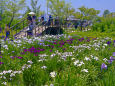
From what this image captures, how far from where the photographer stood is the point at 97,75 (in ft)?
11.0

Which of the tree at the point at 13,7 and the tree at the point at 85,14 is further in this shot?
the tree at the point at 85,14

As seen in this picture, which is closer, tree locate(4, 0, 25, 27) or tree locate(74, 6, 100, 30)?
Result: tree locate(4, 0, 25, 27)

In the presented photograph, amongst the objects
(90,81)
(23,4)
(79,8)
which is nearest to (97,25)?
(23,4)

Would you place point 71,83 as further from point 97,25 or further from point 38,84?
point 97,25

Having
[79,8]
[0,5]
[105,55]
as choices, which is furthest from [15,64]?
[79,8]

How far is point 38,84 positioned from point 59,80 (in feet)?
1.75

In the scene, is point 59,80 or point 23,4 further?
point 23,4

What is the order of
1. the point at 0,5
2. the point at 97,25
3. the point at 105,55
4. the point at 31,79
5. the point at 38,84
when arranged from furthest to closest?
the point at 0,5 → the point at 97,25 → the point at 105,55 → the point at 31,79 → the point at 38,84

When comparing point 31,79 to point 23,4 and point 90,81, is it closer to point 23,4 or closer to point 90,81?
point 90,81

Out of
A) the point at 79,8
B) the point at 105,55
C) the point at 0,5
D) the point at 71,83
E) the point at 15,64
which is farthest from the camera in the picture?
the point at 79,8

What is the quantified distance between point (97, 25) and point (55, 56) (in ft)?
53.1

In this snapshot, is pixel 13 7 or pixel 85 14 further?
pixel 85 14

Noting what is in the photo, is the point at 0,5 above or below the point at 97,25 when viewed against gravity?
above

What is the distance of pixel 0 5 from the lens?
22.9 meters
